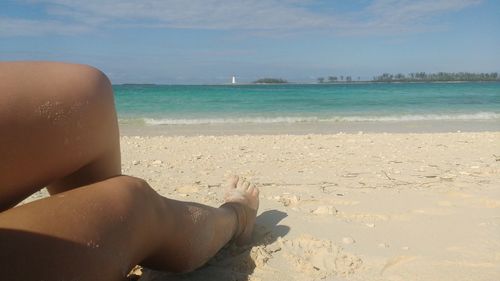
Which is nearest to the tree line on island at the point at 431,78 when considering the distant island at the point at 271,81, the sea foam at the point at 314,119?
the distant island at the point at 271,81

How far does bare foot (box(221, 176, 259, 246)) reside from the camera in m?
1.84

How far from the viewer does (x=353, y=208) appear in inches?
94.8

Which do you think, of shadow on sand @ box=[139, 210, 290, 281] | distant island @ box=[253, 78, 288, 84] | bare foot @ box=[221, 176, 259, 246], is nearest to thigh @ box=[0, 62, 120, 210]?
shadow on sand @ box=[139, 210, 290, 281]

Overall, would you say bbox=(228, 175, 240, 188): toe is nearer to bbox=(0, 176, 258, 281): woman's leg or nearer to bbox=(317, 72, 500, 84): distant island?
bbox=(0, 176, 258, 281): woman's leg

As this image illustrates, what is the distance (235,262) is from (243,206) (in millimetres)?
286

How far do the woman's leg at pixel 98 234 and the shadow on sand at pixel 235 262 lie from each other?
0.20m

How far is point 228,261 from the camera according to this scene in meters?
1.70

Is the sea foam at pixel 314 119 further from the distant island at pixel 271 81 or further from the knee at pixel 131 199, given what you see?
the distant island at pixel 271 81

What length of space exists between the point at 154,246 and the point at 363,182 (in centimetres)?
219

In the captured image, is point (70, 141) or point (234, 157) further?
point (234, 157)

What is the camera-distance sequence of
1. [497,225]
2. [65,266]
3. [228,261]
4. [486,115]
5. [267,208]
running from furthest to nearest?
[486,115] → [267,208] → [497,225] → [228,261] → [65,266]

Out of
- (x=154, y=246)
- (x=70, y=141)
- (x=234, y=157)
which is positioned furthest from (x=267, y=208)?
(x=234, y=157)

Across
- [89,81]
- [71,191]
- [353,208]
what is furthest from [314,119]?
[71,191]

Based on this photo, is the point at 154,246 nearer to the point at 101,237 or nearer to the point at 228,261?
the point at 101,237
